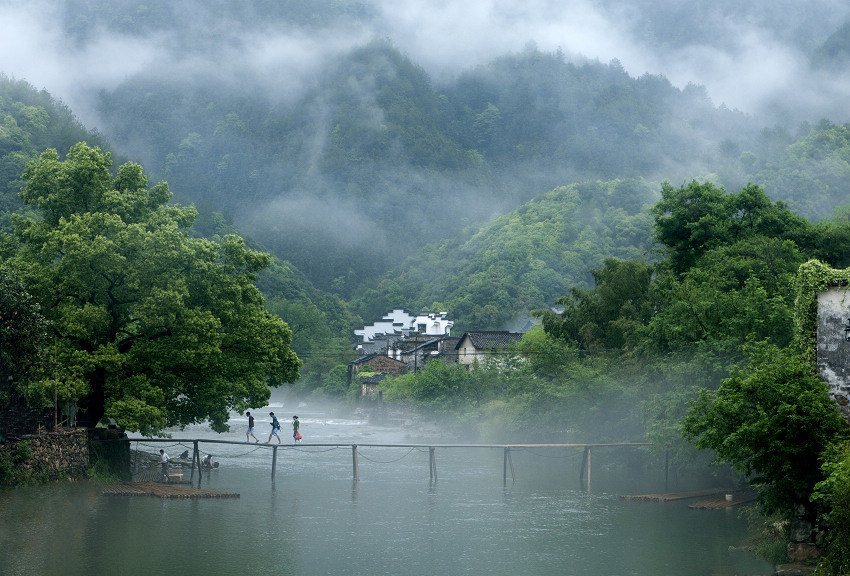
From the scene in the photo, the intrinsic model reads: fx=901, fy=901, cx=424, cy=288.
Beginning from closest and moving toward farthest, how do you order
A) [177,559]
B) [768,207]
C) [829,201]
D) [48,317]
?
1. [177,559]
2. [48,317]
3. [768,207]
4. [829,201]

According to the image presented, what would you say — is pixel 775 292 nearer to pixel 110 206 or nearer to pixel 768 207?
pixel 768 207

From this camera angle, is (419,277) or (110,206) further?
(419,277)

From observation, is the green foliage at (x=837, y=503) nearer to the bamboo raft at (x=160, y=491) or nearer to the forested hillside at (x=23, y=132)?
the bamboo raft at (x=160, y=491)

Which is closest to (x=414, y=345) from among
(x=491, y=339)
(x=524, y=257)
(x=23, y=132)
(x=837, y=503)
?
(x=491, y=339)

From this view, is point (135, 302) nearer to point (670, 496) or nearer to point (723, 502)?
point (670, 496)

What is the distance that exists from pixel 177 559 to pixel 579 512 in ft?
49.1

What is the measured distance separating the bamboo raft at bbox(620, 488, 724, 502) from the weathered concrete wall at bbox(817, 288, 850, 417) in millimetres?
16037

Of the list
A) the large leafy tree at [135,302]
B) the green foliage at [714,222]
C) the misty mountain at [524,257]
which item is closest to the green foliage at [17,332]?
the large leafy tree at [135,302]

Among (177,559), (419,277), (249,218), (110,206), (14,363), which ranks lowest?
(177,559)

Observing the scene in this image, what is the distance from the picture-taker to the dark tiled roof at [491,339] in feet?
258

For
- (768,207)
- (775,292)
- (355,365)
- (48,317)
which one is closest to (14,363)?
(48,317)

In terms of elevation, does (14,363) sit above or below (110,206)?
below

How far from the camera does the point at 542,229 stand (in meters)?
138

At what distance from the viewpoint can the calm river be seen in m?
22.8
